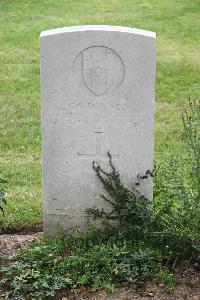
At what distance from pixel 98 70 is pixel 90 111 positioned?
32 centimetres

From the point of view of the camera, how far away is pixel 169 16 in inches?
618

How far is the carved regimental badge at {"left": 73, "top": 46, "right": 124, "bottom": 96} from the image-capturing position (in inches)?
195

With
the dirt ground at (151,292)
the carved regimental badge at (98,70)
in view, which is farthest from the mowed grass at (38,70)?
the carved regimental badge at (98,70)

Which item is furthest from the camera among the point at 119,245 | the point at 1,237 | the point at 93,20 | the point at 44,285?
the point at 93,20

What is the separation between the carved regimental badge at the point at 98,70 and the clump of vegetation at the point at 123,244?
56cm

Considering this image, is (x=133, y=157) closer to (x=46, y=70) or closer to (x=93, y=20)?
(x=46, y=70)

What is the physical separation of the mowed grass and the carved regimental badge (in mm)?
1432

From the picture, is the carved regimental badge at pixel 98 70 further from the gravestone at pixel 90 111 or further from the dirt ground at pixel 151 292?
the dirt ground at pixel 151 292

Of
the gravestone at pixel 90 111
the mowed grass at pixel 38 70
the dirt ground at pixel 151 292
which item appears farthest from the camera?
the mowed grass at pixel 38 70

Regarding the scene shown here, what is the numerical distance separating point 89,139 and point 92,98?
320mm

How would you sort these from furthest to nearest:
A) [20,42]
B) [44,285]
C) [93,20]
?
[93,20] → [20,42] → [44,285]

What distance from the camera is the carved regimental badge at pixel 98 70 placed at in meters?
4.96

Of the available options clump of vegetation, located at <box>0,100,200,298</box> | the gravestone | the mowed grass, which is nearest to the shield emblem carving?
the gravestone

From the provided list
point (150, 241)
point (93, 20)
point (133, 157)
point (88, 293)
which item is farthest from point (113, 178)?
point (93, 20)
